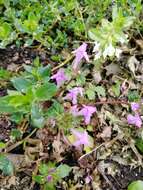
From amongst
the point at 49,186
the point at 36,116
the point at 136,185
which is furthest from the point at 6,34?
the point at 136,185

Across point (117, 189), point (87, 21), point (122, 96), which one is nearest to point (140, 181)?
point (117, 189)

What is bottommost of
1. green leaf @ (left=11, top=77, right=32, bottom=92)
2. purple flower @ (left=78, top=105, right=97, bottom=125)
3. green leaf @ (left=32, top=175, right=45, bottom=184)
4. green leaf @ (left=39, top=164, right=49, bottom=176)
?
green leaf @ (left=32, top=175, right=45, bottom=184)

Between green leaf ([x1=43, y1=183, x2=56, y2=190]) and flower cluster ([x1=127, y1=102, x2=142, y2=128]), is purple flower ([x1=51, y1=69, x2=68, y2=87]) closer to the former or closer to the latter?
flower cluster ([x1=127, y1=102, x2=142, y2=128])

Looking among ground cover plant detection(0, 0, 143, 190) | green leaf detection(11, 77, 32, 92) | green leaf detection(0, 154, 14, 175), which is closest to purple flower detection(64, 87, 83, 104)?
ground cover plant detection(0, 0, 143, 190)

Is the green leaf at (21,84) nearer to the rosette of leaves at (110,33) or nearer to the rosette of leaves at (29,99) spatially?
the rosette of leaves at (29,99)

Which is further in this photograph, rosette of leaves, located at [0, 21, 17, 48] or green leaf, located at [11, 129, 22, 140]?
rosette of leaves, located at [0, 21, 17, 48]

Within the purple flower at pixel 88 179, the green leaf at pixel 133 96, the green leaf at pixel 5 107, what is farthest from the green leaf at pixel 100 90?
the green leaf at pixel 5 107

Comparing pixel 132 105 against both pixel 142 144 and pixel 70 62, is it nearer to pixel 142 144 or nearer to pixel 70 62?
pixel 142 144
